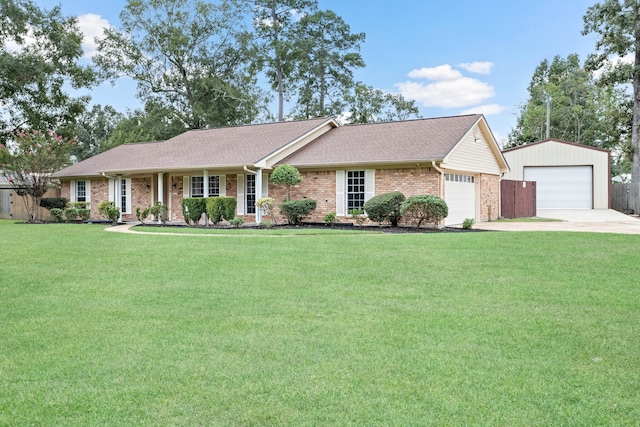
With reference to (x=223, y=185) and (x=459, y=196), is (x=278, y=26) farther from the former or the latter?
(x=459, y=196)

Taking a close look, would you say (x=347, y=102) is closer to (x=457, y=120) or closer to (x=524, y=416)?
(x=457, y=120)

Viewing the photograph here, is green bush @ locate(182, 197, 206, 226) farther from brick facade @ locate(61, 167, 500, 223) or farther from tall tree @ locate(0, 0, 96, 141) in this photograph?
tall tree @ locate(0, 0, 96, 141)

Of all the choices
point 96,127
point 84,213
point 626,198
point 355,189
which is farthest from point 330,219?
point 96,127

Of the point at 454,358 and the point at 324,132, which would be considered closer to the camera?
the point at 454,358

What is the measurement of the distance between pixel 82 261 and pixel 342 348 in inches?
283

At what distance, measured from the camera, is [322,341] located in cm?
509

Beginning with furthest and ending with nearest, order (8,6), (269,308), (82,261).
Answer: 1. (8,6)
2. (82,261)
3. (269,308)

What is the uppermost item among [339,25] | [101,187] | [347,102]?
[339,25]

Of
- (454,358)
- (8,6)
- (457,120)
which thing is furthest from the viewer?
(8,6)

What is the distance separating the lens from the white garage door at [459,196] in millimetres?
19406

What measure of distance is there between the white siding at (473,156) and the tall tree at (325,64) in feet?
61.9

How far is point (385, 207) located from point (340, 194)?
2.72m

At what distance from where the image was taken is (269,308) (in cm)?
641

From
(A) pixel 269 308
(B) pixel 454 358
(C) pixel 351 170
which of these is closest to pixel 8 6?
(C) pixel 351 170
